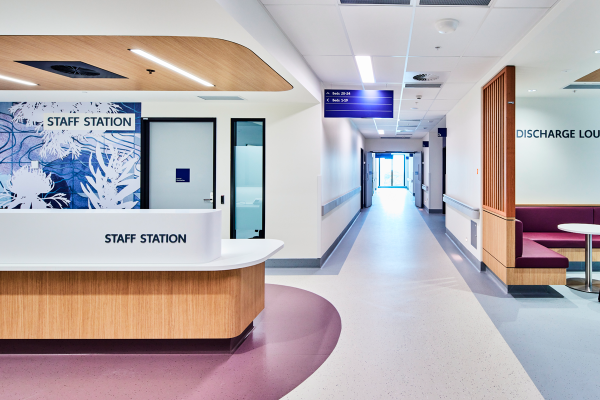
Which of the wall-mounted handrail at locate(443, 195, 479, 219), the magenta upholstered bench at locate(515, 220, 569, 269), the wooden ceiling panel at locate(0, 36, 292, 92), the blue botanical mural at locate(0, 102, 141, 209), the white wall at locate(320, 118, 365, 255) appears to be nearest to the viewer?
the wooden ceiling panel at locate(0, 36, 292, 92)

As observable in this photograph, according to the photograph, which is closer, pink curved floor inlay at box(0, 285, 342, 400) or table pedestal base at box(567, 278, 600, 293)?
pink curved floor inlay at box(0, 285, 342, 400)

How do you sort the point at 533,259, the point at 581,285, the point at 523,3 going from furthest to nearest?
1. the point at 581,285
2. the point at 533,259
3. the point at 523,3

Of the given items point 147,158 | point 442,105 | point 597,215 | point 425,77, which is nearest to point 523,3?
point 425,77

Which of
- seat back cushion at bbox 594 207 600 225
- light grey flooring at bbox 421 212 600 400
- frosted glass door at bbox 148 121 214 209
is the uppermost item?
frosted glass door at bbox 148 121 214 209

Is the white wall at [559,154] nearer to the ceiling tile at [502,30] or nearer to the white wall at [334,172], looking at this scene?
the ceiling tile at [502,30]

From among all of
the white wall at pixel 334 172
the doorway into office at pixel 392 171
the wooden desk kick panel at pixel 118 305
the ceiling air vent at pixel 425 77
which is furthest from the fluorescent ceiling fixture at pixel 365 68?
the doorway into office at pixel 392 171

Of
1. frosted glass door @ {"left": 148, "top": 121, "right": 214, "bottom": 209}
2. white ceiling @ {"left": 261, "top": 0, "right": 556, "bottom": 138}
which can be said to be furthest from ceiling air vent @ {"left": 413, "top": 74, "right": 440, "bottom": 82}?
frosted glass door @ {"left": 148, "top": 121, "right": 214, "bottom": 209}

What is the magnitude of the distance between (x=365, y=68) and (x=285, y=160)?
1.90m

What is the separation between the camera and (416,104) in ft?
26.2

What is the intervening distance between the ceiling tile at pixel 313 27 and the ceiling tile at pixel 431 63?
994 mm

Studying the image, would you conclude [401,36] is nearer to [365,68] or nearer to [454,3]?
[454,3]

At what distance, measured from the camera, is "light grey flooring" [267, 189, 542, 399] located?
257cm

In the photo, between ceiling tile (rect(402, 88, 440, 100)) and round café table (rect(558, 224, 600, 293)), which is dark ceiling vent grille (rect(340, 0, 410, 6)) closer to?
ceiling tile (rect(402, 88, 440, 100))

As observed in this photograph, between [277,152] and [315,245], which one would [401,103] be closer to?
[277,152]
